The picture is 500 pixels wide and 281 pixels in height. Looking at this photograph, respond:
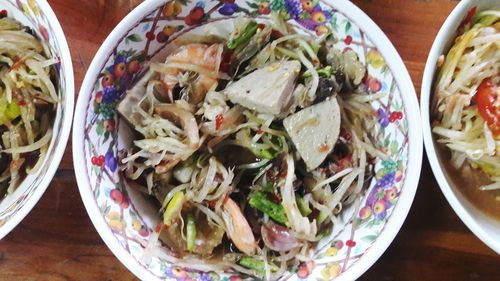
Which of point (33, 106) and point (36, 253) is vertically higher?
point (33, 106)

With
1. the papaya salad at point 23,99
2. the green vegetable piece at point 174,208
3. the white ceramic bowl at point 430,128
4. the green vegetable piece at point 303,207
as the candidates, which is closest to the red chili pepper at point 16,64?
the papaya salad at point 23,99

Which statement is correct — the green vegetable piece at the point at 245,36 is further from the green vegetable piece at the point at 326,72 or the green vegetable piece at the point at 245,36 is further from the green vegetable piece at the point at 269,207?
the green vegetable piece at the point at 269,207

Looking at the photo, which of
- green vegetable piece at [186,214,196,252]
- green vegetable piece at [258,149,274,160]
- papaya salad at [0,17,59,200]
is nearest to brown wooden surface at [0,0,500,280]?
papaya salad at [0,17,59,200]

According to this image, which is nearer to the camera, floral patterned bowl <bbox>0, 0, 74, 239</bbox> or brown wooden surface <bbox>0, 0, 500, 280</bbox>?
floral patterned bowl <bbox>0, 0, 74, 239</bbox>

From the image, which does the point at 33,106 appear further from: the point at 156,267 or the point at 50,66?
the point at 156,267

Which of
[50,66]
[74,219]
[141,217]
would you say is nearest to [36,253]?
[74,219]

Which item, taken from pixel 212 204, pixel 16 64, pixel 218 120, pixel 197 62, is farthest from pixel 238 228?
pixel 16 64

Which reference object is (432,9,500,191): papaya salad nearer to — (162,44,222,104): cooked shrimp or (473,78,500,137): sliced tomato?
(473,78,500,137): sliced tomato
